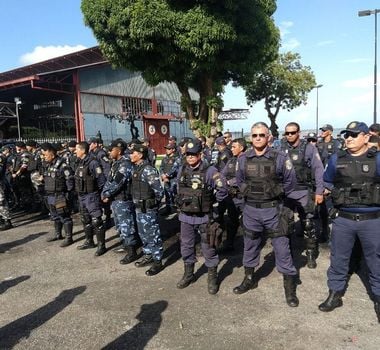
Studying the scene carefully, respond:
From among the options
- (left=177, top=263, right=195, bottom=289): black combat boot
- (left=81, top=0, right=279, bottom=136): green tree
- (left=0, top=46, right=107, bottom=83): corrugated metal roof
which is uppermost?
(left=0, top=46, right=107, bottom=83): corrugated metal roof

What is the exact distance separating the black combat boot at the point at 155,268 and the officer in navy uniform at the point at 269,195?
5.32ft

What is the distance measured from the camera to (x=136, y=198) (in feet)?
A: 17.4

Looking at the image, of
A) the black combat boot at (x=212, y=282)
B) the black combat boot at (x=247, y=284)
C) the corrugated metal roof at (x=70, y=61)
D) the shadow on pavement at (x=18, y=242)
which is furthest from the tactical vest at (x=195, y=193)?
the corrugated metal roof at (x=70, y=61)

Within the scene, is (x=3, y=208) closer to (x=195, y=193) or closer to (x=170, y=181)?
(x=170, y=181)

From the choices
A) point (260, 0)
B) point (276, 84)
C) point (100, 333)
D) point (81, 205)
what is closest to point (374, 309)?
point (100, 333)

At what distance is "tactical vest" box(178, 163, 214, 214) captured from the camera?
14.8ft

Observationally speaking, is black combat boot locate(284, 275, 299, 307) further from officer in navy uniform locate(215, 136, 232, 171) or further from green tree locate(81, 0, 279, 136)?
green tree locate(81, 0, 279, 136)

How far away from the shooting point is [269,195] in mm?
4004

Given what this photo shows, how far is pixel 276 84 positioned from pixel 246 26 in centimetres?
2154

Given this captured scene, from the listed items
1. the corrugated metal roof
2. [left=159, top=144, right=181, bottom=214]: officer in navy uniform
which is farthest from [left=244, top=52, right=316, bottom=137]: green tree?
[left=159, top=144, right=181, bottom=214]: officer in navy uniform

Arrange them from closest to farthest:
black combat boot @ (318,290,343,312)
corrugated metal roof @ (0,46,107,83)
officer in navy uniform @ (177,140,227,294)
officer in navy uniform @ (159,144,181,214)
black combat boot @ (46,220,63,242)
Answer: black combat boot @ (318,290,343,312)
officer in navy uniform @ (177,140,227,294)
black combat boot @ (46,220,63,242)
officer in navy uniform @ (159,144,181,214)
corrugated metal roof @ (0,46,107,83)

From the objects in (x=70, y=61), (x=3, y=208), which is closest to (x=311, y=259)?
(x=3, y=208)

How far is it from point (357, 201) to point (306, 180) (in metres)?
1.82

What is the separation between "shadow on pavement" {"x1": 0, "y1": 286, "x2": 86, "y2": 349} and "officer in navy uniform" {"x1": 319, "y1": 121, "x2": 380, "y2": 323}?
299 centimetres
